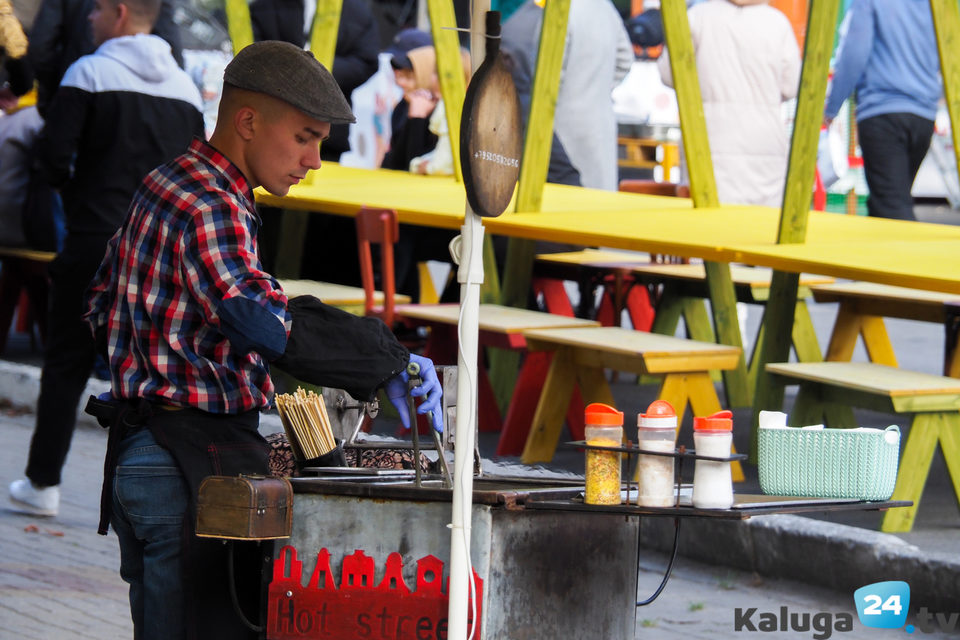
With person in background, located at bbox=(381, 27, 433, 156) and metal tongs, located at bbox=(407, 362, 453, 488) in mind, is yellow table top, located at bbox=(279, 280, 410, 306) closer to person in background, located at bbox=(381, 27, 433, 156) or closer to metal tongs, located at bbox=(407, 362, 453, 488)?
person in background, located at bbox=(381, 27, 433, 156)

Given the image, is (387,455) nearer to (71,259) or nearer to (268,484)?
(268,484)

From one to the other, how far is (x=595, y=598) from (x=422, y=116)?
7.49m

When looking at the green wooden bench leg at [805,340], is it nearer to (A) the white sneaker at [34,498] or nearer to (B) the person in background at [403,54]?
(B) the person in background at [403,54]

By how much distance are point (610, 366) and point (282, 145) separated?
3.73 m

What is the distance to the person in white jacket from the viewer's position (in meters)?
8.80

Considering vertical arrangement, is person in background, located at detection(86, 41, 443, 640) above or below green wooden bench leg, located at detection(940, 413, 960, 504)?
above

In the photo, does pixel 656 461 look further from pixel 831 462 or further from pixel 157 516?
pixel 157 516

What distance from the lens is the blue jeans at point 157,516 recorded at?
3.21 meters

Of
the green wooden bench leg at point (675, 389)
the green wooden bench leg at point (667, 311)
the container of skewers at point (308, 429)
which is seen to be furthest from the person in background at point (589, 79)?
Result: the container of skewers at point (308, 429)

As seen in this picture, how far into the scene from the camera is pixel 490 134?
309 centimetres

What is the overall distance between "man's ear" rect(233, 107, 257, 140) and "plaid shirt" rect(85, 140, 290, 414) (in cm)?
7

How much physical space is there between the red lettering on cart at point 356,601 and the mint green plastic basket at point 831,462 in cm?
69

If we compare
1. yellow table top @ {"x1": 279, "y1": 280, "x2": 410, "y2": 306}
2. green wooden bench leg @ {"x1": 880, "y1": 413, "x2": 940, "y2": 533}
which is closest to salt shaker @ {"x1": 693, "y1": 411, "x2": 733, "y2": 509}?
green wooden bench leg @ {"x1": 880, "y1": 413, "x2": 940, "y2": 533}

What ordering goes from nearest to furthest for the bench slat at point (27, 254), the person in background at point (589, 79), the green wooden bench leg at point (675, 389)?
1. the green wooden bench leg at point (675, 389)
2. the person in background at point (589, 79)
3. the bench slat at point (27, 254)
